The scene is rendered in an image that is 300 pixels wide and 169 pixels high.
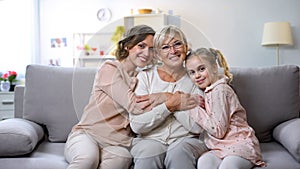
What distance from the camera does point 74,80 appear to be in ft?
6.82

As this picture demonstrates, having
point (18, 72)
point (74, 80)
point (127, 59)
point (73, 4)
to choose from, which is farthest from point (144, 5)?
point (127, 59)

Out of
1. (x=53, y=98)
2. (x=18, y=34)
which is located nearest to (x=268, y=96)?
(x=53, y=98)

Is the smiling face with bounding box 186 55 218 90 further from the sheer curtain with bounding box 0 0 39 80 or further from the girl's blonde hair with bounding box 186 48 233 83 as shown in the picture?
the sheer curtain with bounding box 0 0 39 80

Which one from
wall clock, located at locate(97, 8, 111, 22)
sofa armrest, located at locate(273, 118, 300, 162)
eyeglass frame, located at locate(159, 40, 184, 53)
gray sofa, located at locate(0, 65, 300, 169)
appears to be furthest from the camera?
wall clock, located at locate(97, 8, 111, 22)

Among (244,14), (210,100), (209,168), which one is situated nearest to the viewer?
(209,168)

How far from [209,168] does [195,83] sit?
0.37m

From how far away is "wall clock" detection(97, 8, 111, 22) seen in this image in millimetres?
4730

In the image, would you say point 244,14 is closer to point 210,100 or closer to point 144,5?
point 144,5

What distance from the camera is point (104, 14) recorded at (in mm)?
4738

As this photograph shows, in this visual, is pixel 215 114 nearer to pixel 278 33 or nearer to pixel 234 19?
pixel 278 33

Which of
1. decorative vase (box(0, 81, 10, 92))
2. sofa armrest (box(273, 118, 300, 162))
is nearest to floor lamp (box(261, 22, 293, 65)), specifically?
sofa armrest (box(273, 118, 300, 162))

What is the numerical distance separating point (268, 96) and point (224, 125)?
0.58 meters

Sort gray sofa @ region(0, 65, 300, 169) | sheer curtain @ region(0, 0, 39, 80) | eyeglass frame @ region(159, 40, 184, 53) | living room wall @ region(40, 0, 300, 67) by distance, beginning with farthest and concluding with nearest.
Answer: sheer curtain @ region(0, 0, 39, 80) → living room wall @ region(40, 0, 300, 67) → gray sofa @ region(0, 65, 300, 169) → eyeglass frame @ region(159, 40, 184, 53)

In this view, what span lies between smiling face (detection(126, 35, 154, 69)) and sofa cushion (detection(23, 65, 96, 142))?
50 cm
